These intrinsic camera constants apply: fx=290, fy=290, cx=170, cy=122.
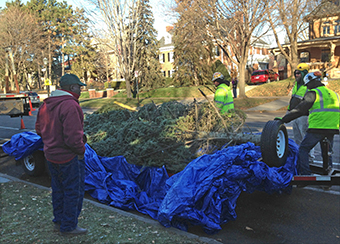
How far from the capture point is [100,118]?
292 inches

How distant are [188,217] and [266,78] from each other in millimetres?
35380

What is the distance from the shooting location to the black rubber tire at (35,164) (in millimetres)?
6352

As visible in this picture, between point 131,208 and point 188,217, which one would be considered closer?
point 188,217

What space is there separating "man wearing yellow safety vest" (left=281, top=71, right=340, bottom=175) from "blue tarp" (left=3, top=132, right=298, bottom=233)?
25cm

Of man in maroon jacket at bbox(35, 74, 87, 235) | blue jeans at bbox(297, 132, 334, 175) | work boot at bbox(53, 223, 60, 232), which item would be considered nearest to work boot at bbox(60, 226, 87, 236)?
man in maroon jacket at bbox(35, 74, 87, 235)

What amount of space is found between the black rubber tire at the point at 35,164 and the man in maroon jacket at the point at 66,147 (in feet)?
9.90

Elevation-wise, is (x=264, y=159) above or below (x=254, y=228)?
above

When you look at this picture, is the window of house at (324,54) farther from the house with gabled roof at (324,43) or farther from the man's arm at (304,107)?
the man's arm at (304,107)

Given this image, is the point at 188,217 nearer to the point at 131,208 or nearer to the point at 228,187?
the point at 228,187

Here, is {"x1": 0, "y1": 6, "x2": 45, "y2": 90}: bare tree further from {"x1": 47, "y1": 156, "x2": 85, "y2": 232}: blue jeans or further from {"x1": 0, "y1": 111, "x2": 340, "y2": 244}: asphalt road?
{"x1": 0, "y1": 111, "x2": 340, "y2": 244}: asphalt road

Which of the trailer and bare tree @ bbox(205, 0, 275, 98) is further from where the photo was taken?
bare tree @ bbox(205, 0, 275, 98)

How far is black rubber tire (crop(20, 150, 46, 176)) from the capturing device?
6352mm

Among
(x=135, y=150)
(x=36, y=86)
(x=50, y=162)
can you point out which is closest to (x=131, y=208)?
(x=135, y=150)

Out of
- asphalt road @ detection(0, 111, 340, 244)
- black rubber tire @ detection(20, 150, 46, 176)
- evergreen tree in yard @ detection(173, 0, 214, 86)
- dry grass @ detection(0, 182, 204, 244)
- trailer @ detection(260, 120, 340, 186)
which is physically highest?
evergreen tree in yard @ detection(173, 0, 214, 86)
